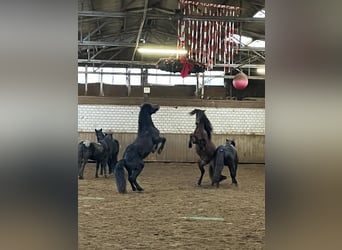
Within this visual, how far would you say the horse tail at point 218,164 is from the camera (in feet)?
19.5

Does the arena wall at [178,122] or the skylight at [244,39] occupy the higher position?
the skylight at [244,39]

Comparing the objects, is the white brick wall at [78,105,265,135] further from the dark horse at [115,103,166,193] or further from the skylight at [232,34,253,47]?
the dark horse at [115,103,166,193]

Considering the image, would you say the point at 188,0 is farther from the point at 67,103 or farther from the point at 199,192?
the point at 67,103

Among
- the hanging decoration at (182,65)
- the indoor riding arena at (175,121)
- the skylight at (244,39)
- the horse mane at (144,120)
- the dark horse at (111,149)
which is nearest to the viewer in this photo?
the indoor riding arena at (175,121)

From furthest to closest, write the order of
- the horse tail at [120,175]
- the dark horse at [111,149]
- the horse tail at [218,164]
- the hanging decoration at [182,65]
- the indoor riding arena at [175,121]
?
1. the dark horse at [111,149]
2. the hanging decoration at [182,65]
3. the horse tail at [218,164]
4. the horse tail at [120,175]
5. the indoor riding arena at [175,121]

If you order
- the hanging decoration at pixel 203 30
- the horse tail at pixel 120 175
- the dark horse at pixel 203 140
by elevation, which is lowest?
the horse tail at pixel 120 175

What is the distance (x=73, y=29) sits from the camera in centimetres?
54

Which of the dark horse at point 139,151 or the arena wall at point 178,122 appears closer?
the dark horse at point 139,151

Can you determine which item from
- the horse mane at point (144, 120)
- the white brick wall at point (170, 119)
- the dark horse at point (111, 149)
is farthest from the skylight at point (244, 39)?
the horse mane at point (144, 120)

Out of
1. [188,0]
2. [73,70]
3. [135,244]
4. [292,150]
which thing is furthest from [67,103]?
[188,0]

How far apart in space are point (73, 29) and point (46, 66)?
0.06 metres

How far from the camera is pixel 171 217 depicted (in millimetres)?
3900

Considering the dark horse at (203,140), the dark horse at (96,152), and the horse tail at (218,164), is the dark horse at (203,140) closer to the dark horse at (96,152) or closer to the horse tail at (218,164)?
the horse tail at (218,164)

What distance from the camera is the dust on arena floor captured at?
303 cm
